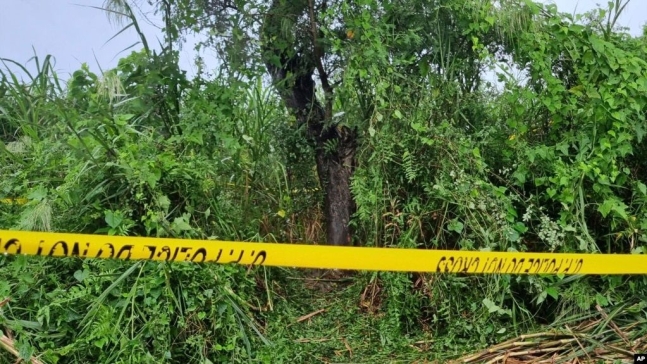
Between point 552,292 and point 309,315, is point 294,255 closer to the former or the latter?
point 309,315

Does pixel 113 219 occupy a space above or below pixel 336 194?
above

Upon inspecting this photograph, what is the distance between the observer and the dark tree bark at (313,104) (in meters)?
3.85

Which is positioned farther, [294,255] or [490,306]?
[490,306]

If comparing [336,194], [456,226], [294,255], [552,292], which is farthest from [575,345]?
[336,194]

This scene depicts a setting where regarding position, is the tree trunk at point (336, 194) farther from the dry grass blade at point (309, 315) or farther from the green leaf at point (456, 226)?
the green leaf at point (456, 226)

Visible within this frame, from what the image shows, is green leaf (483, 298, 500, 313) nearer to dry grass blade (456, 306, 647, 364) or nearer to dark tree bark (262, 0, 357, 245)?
dry grass blade (456, 306, 647, 364)

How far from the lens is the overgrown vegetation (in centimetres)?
292

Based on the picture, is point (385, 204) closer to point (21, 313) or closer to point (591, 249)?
point (591, 249)

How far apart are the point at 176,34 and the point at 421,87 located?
163cm

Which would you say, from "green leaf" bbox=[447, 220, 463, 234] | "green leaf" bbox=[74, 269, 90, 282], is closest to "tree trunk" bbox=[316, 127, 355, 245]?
"green leaf" bbox=[447, 220, 463, 234]

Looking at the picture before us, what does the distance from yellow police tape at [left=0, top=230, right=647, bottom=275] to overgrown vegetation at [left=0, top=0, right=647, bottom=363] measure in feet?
1.19

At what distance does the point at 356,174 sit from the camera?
12.4 feet

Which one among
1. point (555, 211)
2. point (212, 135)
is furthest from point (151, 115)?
point (555, 211)

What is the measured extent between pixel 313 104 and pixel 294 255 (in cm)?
193
